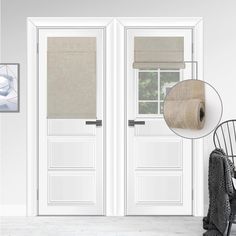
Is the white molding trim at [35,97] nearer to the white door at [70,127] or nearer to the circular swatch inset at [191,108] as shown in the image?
the white door at [70,127]

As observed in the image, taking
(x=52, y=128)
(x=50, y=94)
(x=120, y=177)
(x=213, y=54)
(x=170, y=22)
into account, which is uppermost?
(x=170, y=22)

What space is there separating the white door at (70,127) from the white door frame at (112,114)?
6 centimetres

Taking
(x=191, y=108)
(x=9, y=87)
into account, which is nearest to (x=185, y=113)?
(x=191, y=108)

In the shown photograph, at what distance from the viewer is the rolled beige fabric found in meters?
2.98

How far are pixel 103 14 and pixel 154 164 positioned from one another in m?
1.61

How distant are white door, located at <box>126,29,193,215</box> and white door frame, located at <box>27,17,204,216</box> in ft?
0.21

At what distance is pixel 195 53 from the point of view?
503 centimetres

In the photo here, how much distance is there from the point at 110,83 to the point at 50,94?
62 cm

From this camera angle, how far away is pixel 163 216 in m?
5.03

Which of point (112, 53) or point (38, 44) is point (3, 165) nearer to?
point (38, 44)

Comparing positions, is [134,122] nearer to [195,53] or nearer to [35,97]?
[195,53]

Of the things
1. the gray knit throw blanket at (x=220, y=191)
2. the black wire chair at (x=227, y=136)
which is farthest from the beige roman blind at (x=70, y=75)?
the gray knit throw blanket at (x=220, y=191)

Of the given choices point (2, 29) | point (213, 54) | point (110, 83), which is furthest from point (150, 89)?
point (2, 29)

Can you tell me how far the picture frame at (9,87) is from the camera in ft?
16.4
